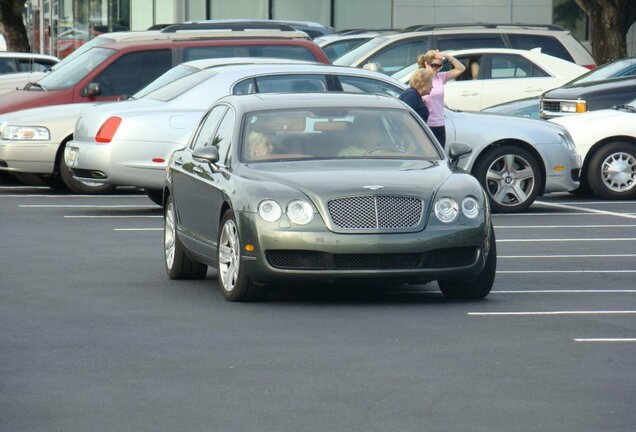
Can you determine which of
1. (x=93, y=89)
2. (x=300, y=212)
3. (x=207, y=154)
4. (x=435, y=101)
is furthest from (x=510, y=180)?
(x=300, y=212)

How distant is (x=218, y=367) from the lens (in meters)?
8.14

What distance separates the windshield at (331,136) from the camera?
443 inches

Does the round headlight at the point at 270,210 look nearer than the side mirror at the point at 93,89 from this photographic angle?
Yes

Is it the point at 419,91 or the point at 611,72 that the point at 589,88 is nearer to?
the point at 611,72

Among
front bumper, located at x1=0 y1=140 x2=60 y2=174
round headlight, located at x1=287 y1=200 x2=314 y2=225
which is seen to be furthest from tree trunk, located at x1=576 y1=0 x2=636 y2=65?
round headlight, located at x1=287 y1=200 x2=314 y2=225

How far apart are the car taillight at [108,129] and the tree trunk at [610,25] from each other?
69.1 feet

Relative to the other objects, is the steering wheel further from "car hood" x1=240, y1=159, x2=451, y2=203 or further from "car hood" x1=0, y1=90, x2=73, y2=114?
"car hood" x1=0, y1=90, x2=73, y2=114

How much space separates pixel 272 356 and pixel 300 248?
1.78m

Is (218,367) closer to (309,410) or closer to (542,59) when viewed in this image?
(309,410)

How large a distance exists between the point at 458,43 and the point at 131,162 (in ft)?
34.9

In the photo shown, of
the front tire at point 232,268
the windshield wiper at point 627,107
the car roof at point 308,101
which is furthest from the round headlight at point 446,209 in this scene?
the windshield wiper at point 627,107

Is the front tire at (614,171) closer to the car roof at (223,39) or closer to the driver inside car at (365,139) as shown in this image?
the car roof at (223,39)

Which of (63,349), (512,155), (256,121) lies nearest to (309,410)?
(63,349)

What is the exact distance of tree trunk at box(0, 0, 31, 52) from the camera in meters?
37.5
